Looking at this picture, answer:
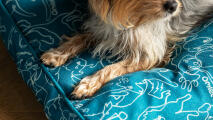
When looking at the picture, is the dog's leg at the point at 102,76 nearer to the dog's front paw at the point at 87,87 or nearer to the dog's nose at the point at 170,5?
Result: the dog's front paw at the point at 87,87

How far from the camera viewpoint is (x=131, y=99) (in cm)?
165

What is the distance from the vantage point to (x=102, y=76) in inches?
74.4

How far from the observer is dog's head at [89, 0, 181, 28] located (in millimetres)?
1672

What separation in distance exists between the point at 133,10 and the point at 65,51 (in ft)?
1.92

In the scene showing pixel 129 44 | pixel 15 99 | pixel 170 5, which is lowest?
pixel 15 99

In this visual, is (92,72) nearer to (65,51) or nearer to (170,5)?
(65,51)

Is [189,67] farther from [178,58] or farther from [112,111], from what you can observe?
[112,111]

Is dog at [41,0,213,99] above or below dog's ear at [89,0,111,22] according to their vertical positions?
below

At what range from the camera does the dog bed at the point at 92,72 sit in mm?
1635

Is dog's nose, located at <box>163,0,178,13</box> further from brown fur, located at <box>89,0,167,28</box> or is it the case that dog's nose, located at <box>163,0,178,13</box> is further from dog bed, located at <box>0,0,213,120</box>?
dog bed, located at <box>0,0,213,120</box>

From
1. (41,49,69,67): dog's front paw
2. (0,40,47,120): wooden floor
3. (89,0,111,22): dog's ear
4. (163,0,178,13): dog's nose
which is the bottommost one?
(0,40,47,120): wooden floor

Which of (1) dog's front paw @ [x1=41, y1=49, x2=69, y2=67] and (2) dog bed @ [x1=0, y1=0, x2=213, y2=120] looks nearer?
(2) dog bed @ [x1=0, y1=0, x2=213, y2=120]

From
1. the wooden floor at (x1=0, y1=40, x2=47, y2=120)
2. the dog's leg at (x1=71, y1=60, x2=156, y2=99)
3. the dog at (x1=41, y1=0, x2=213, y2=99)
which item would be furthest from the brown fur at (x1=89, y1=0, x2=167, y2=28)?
the wooden floor at (x1=0, y1=40, x2=47, y2=120)

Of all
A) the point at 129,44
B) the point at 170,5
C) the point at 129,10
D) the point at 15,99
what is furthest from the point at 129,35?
the point at 15,99
